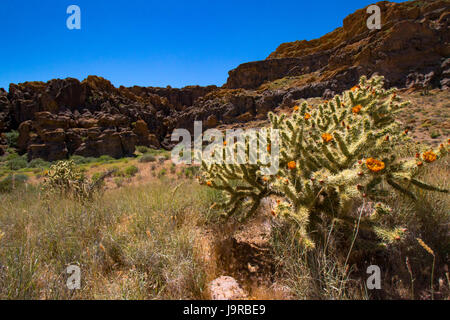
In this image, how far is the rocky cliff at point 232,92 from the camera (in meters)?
27.7

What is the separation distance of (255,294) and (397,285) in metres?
1.17

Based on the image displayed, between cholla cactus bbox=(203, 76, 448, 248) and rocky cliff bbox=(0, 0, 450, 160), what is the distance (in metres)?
32.1

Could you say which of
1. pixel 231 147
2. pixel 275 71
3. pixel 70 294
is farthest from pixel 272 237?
pixel 275 71

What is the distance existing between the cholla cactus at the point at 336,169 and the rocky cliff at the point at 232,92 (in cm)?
3210

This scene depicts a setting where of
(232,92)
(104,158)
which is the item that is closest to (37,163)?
(104,158)

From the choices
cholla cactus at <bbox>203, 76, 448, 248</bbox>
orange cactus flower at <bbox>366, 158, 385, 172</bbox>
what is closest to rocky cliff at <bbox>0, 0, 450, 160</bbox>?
cholla cactus at <bbox>203, 76, 448, 248</bbox>

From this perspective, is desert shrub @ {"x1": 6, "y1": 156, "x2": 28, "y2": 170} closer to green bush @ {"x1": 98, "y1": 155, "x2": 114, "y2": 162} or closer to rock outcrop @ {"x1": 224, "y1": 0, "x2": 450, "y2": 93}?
green bush @ {"x1": 98, "y1": 155, "x2": 114, "y2": 162}

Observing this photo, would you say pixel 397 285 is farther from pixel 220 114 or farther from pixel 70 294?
pixel 220 114

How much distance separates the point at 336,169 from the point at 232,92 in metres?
51.7

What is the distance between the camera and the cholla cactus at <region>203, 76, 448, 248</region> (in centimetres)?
169

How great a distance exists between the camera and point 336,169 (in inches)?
78.5

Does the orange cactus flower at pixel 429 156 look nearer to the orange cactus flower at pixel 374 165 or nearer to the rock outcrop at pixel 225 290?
the orange cactus flower at pixel 374 165

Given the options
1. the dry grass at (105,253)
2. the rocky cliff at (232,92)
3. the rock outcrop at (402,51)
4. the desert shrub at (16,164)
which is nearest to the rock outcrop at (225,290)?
the dry grass at (105,253)

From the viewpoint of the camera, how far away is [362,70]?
3120cm
